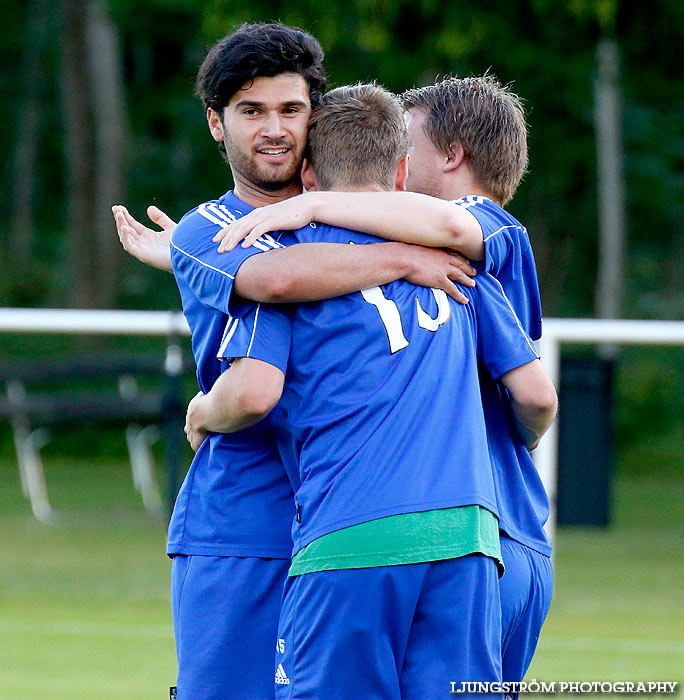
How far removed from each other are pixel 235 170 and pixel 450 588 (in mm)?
1026

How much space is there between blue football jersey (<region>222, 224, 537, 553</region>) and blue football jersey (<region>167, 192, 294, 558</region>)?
0.18 m

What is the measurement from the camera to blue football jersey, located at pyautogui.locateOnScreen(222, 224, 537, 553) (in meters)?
2.28

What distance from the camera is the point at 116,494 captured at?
1196 cm

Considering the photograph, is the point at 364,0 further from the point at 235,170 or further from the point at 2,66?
the point at 2,66

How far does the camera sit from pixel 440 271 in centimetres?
241

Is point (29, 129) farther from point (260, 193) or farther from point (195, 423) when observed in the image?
point (195, 423)

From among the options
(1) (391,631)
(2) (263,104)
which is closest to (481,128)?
(2) (263,104)

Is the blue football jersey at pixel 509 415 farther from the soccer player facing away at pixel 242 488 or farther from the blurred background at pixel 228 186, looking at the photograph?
the blurred background at pixel 228 186

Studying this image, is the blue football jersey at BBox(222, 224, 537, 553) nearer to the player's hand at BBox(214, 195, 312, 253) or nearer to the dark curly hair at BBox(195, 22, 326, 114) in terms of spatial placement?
the player's hand at BBox(214, 195, 312, 253)

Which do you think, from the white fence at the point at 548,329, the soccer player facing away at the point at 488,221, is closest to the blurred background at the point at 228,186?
the white fence at the point at 548,329

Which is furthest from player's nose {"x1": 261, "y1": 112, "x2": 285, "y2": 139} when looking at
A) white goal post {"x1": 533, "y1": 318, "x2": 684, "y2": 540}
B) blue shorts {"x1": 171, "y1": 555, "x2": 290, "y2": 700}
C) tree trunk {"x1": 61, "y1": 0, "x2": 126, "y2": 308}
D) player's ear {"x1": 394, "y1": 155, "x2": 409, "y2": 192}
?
tree trunk {"x1": 61, "y1": 0, "x2": 126, "y2": 308}

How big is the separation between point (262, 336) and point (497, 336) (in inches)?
18.7

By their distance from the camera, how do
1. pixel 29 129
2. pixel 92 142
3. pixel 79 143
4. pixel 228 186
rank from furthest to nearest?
pixel 29 129 < pixel 228 186 < pixel 92 142 < pixel 79 143

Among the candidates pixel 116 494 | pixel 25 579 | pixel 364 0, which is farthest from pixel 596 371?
pixel 116 494
